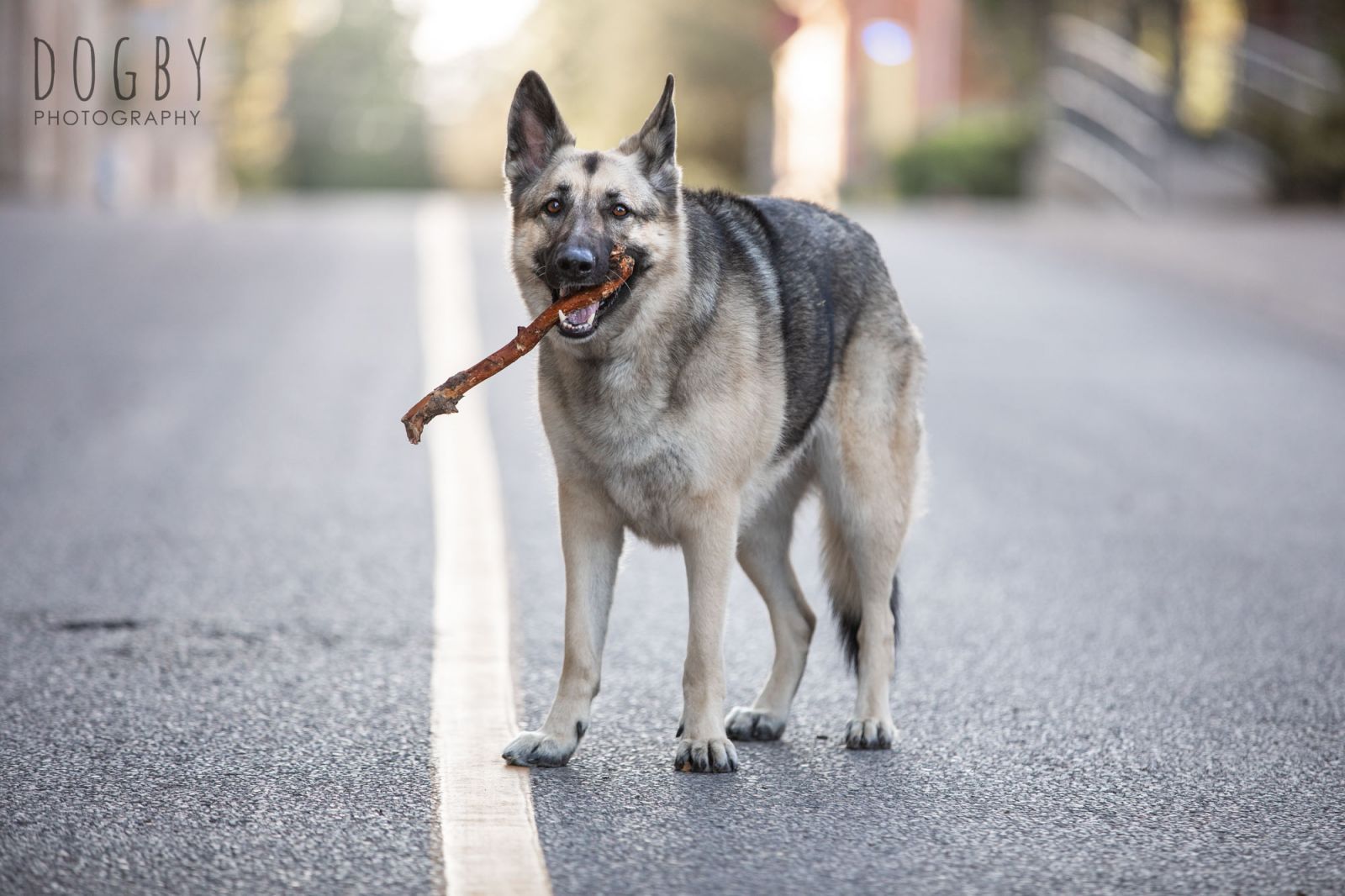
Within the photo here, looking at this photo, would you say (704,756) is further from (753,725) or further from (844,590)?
(844,590)

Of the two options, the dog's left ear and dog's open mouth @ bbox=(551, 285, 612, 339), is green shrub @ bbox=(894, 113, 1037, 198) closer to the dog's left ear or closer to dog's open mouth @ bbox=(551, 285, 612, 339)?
the dog's left ear

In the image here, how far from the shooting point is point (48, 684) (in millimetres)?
5305

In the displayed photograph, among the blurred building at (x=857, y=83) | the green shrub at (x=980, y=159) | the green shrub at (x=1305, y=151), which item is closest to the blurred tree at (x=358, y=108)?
the blurred building at (x=857, y=83)

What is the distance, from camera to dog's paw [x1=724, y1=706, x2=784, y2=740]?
5.08m

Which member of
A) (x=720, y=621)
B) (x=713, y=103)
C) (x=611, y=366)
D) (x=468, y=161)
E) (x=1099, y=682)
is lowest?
(x=468, y=161)

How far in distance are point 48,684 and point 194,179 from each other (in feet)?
149

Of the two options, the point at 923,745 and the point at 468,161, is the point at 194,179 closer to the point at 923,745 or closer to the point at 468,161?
the point at 468,161

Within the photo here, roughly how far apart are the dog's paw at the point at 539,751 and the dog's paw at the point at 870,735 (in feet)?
2.69

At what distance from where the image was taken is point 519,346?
477 cm

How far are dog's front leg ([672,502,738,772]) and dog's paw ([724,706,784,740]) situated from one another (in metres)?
0.28

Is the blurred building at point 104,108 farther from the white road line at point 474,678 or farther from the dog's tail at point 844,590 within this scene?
the dog's tail at point 844,590

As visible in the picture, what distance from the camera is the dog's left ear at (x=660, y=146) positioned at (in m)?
4.94

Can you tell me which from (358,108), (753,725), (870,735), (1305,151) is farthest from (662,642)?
(358,108)

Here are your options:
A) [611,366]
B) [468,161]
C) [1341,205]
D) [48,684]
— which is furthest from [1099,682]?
[468,161]
